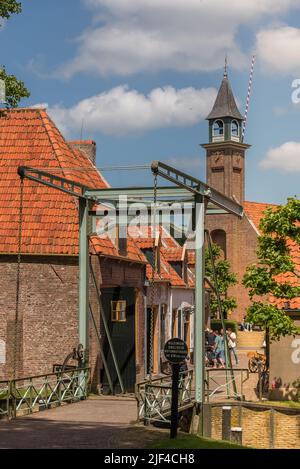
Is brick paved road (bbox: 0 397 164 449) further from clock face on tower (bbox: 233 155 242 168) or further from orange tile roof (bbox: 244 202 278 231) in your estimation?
clock face on tower (bbox: 233 155 242 168)

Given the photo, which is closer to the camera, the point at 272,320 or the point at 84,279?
the point at 84,279

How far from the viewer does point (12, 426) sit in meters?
17.1

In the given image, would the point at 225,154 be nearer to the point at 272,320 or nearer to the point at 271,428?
the point at 272,320

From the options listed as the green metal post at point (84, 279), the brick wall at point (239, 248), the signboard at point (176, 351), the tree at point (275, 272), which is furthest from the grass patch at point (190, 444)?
the brick wall at point (239, 248)

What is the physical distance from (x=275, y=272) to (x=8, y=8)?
12.8 meters

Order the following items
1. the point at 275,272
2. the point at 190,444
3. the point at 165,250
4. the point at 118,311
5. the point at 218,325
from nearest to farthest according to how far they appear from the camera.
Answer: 1. the point at 190,444
2. the point at 118,311
3. the point at 275,272
4. the point at 165,250
5. the point at 218,325

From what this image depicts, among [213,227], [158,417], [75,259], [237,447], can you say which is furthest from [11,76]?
[213,227]

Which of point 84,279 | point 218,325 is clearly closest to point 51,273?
point 84,279

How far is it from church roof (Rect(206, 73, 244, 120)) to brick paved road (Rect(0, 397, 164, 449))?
2232 inches

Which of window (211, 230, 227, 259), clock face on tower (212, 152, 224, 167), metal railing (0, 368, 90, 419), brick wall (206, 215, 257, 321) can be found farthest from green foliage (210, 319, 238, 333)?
metal railing (0, 368, 90, 419)

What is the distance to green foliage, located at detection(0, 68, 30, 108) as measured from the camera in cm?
2028

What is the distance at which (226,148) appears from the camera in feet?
249

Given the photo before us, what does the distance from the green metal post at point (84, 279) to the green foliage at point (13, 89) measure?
12.6 ft
